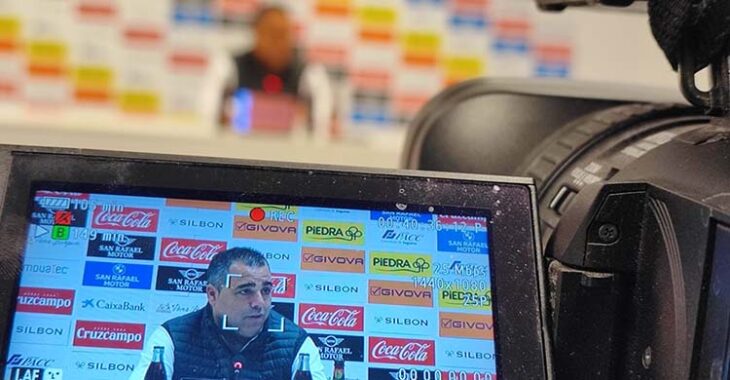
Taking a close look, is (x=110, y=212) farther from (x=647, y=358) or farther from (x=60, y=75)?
(x=60, y=75)

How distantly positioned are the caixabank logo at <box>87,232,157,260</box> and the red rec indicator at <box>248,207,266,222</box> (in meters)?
0.07

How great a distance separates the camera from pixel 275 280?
586mm

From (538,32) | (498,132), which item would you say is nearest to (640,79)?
(538,32)

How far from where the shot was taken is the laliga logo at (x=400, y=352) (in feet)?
1.89

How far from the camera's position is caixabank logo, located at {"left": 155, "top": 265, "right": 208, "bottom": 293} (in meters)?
0.58

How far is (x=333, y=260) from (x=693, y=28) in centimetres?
29

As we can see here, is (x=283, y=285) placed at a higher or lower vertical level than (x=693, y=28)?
lower

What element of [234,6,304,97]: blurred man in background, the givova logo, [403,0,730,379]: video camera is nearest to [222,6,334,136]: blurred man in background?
[234,6,304,97]: blurred man in background

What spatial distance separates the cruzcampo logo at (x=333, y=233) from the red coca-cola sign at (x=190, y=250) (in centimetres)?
6

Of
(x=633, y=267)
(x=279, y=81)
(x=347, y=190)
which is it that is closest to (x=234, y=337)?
(x=347, y=190)

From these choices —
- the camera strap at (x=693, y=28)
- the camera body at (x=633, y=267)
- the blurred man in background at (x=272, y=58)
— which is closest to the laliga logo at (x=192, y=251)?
the camera body at (x=633, y=267)

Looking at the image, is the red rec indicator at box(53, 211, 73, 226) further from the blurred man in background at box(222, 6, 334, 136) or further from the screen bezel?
the blurred man in background at box(222, 6, 334, 136)

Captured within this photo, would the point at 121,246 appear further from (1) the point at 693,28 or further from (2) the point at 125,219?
(1) the point at 693,28

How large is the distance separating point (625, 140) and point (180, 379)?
413 millimetres
